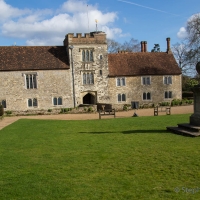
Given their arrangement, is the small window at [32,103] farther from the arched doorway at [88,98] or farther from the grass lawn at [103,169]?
the grass lawn at [103,169]

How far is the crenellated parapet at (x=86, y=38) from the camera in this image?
31.9m

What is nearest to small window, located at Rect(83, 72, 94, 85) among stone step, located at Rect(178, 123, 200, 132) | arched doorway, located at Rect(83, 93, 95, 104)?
arched doorway, located at Rect(83, 93, 95, 104)

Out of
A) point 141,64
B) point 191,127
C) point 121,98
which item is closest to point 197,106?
point 191,127

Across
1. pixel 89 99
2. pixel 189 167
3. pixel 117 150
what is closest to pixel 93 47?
pixel 89 99

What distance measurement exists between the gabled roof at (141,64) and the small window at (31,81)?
9.57m

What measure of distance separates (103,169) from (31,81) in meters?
26.4

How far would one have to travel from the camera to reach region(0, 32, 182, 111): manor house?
31172mm

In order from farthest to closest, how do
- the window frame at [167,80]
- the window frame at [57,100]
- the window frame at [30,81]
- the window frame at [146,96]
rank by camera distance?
the window frame at [167,80], the window frame at [146,96], the window frame at [57,100], the window frame at [30,81]

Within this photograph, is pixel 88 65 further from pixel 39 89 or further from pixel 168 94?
pixel 168 94

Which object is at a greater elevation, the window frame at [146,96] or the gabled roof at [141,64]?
the gabled roof at [141,64]

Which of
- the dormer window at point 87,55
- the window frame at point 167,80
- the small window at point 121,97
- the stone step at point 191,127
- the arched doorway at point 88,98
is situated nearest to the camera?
the stone step at point 191,127

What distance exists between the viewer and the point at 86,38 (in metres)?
32.4

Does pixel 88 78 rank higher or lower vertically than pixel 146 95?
higher

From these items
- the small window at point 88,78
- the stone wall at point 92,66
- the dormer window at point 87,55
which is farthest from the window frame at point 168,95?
the dormer window at point 87,55
